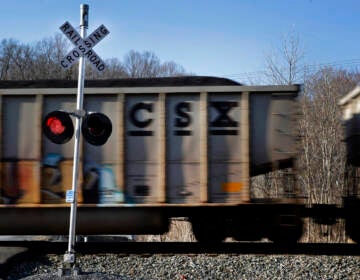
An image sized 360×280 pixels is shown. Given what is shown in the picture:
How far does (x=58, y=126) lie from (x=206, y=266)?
4.56m

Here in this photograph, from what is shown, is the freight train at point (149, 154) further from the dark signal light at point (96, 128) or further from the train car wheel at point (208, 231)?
the dark signal light at point (96, 128)

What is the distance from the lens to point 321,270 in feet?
32.9

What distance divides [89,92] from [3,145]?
6.01 feet

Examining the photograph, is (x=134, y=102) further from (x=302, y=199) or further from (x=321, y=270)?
(x=321, y=270)

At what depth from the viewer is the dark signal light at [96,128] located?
762cm

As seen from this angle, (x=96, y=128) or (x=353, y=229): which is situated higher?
(x=96, y=128)

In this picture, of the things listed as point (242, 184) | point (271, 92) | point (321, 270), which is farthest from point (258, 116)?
point (321, 270)

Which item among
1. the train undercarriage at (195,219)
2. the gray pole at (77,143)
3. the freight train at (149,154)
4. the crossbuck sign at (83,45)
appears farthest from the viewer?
the train undercarriage at (195,219)

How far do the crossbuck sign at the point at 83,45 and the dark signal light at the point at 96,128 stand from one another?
0.90 meters

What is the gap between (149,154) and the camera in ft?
28.2

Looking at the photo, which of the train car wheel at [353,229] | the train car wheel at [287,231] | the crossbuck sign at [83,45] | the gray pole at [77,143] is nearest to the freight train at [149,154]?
the train car wheel at [287,231]

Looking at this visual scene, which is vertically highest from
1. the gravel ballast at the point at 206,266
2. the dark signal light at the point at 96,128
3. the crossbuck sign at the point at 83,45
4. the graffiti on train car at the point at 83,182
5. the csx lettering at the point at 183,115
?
the crossbuck sign at the point at 83,45

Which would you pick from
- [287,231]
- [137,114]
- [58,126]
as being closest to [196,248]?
[287,231]

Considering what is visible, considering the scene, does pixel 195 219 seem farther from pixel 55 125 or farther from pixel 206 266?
pixel 55 125
